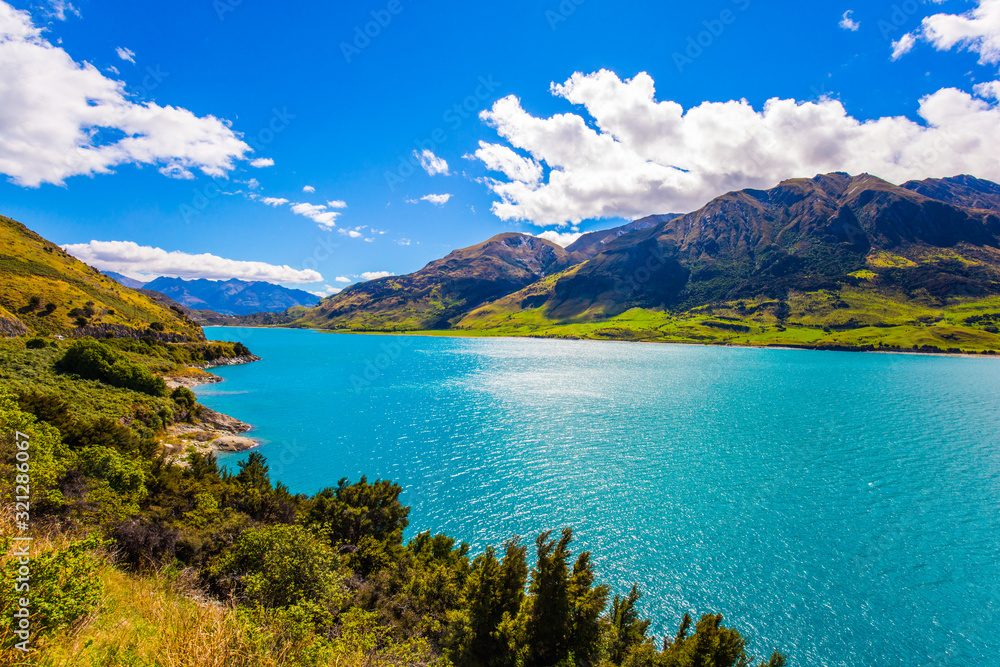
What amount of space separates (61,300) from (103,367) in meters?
81.9

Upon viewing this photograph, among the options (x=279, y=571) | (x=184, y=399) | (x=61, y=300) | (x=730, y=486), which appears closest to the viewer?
(x=279, y=571)

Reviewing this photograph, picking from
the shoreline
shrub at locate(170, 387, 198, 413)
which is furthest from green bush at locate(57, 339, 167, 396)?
the shoreline

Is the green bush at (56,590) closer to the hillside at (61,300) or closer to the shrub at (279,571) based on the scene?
the shrub at (279,571)

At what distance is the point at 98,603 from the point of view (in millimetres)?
9766

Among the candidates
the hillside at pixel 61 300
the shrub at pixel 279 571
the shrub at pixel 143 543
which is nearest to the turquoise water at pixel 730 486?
the shrub at pixel 279 571

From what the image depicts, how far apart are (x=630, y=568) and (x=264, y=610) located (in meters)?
26.0

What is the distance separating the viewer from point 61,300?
10706 cm

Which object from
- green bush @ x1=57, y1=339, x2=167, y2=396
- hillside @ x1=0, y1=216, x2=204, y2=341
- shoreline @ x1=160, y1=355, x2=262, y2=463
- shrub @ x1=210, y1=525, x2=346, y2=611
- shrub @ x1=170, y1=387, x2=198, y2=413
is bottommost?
shoreline @ x1=160, y1=355, x2=262, y2=463

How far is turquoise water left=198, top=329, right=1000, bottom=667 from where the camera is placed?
25.5 metres

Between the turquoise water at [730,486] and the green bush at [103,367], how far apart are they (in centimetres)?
1631

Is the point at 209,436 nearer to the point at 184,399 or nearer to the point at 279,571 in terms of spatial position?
the point at 184,399

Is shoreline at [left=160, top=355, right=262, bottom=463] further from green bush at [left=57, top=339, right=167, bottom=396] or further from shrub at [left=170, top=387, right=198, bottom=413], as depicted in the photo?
green bush at [left=57, top=339, right=167, bottom=396]

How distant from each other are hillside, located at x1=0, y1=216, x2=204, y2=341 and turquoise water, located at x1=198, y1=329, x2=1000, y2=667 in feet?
140

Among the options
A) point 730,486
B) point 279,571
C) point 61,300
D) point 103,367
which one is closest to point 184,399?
point 103,367
